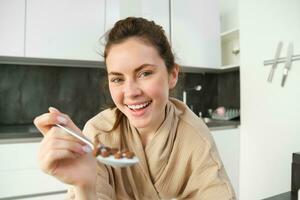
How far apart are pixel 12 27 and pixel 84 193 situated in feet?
4.41

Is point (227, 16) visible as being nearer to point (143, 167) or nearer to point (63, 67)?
point (63, 67)

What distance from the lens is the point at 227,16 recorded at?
247 centimetres

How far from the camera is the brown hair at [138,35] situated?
852 millimetres

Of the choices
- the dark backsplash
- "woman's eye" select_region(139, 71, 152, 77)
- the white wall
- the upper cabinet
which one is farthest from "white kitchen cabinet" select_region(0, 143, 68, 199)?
the upper cabinet

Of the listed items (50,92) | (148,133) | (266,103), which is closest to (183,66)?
(266,103)

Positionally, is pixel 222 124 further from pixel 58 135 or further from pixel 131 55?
pixel 58 135

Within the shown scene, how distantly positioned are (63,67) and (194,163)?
5.05ft

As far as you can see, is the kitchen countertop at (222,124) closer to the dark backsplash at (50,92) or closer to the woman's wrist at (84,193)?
the dark backsplash at (50,92)

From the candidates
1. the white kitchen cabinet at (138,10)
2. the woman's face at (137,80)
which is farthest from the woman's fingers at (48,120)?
the white kitchen cabinet at (138,10)

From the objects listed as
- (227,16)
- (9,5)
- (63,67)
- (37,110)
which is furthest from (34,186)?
(227,16)

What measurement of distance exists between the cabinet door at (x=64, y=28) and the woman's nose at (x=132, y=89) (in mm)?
1121

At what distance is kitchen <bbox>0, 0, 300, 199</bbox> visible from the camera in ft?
5.22

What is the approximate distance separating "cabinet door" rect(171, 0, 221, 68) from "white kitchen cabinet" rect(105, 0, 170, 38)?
8cm

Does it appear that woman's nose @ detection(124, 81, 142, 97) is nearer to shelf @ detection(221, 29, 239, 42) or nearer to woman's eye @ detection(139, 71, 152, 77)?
woman's eye @ detection(139, 71, 152, 77)
